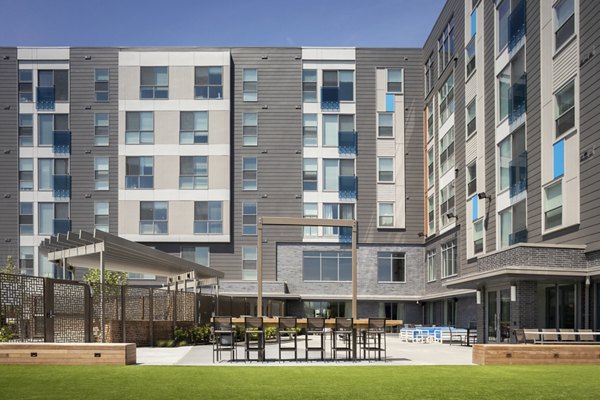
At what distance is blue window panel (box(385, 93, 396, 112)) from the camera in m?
49.7

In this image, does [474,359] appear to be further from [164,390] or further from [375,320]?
[164,390]

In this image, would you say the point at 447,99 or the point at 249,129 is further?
the point at 249,129

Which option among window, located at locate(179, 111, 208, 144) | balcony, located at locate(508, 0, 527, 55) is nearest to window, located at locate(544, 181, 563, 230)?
balcony, located at locate(508, 0, 527, 55)

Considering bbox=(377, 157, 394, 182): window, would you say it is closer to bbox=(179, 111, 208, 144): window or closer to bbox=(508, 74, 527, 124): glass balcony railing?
bbox=(179, 111, 208, 144): window

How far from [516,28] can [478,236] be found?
32.5 feet

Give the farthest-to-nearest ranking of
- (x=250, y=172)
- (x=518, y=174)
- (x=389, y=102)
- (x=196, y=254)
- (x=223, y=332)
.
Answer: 1. (x=389, y=102)
2. (x=250, y=172)
3. (x=196, y=254)
4. (x=518, y=174)
5. (x=223, y=332)

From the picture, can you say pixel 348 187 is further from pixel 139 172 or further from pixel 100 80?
pixel 100 80

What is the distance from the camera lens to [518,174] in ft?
97.4

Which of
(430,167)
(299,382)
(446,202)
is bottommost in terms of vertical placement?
(299,382)

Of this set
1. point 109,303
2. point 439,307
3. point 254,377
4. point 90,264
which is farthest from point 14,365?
point 439,307

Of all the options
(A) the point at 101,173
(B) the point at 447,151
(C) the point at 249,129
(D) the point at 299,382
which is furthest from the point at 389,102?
(D) the point at 299,382

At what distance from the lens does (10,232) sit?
49312 millimetres

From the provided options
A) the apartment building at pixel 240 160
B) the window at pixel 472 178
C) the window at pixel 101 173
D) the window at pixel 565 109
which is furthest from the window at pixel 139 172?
the window at pixel 565 109

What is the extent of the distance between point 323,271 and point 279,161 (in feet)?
24.0
